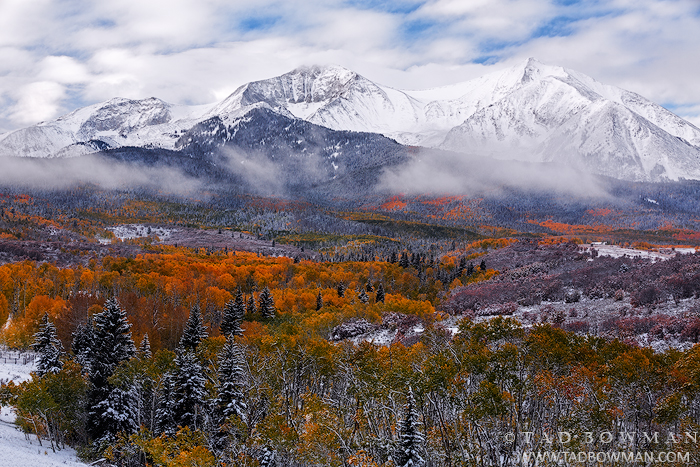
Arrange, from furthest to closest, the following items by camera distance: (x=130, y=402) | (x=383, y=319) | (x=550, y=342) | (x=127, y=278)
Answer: (x=127, y=278) → (x=383, y=319) → (x=130, y=402) → (x=550, y=342)

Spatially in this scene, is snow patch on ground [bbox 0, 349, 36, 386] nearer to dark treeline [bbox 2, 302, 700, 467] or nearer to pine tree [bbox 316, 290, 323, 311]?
dark treeline [bbox 2, 302, 700, 467]

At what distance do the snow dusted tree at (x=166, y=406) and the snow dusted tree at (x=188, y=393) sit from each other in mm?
499

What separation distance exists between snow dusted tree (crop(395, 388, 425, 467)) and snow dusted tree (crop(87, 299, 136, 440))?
30.1 meters

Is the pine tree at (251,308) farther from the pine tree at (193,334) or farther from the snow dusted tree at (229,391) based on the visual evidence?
the snow dusted tree at (229,391)

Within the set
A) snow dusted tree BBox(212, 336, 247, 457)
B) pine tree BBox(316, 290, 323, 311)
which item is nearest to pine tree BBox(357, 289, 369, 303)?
pine tree BBox(316, 290, 323, 311)

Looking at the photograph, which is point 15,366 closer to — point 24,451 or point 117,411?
point 117,411

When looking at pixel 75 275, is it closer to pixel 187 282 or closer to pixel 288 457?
pixel 187 282

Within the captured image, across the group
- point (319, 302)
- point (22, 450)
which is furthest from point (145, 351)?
point (319, 302)

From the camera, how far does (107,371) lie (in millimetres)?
45938

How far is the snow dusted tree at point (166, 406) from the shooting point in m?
44.1

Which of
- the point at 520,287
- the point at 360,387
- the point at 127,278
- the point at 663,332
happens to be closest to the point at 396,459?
the point at 360,387

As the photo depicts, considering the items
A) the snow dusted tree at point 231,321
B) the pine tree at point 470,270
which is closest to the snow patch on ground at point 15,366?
the snow dusted tree at point 231,321

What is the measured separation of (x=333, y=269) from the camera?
158 m

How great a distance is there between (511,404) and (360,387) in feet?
37.8
